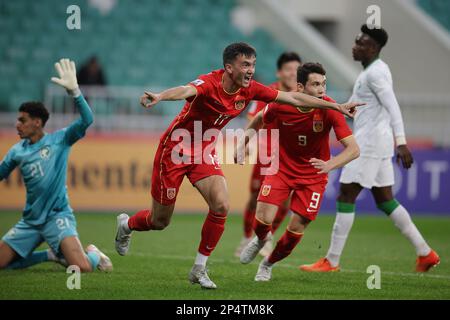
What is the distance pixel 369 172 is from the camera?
9.78m

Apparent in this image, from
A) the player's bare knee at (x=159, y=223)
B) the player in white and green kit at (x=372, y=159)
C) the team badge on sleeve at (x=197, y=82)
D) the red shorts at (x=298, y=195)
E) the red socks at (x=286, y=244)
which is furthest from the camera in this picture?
the player in white and green kit at (x=372, y=159)

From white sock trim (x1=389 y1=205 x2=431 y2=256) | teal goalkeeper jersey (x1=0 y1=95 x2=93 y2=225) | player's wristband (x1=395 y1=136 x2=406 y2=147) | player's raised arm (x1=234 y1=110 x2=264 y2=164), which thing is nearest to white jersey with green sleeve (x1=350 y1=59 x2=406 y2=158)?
player's wristband (x1=395 y1=136 x2=406 y2=147)

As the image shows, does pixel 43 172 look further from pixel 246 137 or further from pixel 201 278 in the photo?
pixel 201 278

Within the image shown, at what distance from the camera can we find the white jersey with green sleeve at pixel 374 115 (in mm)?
9719

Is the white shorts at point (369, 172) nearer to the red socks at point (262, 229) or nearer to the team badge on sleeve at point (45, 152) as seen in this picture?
the red socks at point (262, 229)

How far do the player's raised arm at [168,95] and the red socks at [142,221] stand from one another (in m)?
1.54

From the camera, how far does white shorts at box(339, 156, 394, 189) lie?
32.1 ft

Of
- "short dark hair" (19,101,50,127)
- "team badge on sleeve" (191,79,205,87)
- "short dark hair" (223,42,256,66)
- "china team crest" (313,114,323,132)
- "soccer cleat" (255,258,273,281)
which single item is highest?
"short dark hair" (223,42,256,66)

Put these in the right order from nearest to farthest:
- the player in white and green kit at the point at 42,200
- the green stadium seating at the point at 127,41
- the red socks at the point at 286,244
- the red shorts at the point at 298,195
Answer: the red socks at the point at 286,244 < the red shorts at the point at 298,195 < the player in white and green kit at the point at 42,200 < the green stadium seating at the point at 127,41

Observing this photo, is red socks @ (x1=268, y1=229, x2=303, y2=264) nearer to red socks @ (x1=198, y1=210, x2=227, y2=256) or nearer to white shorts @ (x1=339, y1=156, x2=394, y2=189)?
A: red socks @ (x1=198, y1=210, x2=227, y2=256)

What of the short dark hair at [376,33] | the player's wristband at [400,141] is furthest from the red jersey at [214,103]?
the short dark hair at [376,33]

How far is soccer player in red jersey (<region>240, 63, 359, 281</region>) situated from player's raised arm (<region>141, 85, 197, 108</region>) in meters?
1.49

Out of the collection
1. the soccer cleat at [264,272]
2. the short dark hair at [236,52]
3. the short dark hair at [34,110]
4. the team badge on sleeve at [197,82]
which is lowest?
the soccer cleat at [264,272]

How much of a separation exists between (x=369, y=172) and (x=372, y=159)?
0.52 feet
